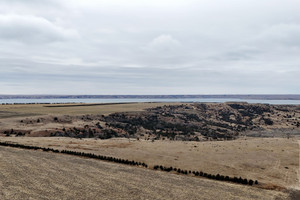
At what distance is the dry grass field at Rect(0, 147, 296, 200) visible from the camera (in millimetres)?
16562

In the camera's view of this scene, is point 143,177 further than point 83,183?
Yes

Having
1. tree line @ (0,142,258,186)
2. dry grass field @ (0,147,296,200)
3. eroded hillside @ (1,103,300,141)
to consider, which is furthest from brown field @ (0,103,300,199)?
eroded hillside @ (1,103,300,141)

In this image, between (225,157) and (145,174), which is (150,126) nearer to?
(225,157)

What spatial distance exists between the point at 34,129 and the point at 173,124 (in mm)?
37053

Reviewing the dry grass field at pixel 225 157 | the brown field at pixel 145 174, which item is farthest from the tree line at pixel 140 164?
the dry grass field at pixel 225 157

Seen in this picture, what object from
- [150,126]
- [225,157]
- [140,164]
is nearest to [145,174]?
[140,164]

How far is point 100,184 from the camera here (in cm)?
1859

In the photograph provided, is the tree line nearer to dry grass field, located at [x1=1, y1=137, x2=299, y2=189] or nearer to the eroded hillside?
dry grass field, located at [x1=1, y1=137, x2=299, y2=189]

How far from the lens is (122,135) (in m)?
52.5

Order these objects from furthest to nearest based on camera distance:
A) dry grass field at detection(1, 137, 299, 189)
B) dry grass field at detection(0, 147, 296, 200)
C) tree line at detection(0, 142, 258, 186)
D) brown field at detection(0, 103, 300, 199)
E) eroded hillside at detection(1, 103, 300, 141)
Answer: eroded hillside at detection(1, 103, 300, 141), dry grass field at detection(1, 137, 299, 189), tree line at detection(0, 142, 258, 186), brown field at detection(0, 103, 300, 199), dry grass field at detection(0, 147, 296, 200)

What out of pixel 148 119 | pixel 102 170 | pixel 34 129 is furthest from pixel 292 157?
pixel 148 119

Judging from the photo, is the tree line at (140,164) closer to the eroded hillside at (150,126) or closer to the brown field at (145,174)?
the brown field at (145,174)

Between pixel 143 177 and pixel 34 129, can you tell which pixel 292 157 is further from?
pixel 34 129

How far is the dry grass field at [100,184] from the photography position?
1656 centimetres
